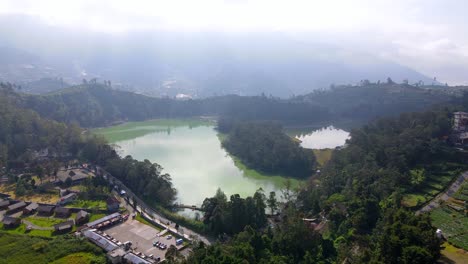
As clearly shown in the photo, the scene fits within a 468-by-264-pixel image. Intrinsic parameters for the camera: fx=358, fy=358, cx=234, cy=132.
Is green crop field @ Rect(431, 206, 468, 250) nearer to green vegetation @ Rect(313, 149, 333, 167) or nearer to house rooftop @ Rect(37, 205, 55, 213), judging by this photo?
green vegetation @ Rect(313, 149, 333, 167)

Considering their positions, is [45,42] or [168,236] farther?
[45,42]

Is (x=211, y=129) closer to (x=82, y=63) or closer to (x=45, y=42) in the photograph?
(x=82, y=63)

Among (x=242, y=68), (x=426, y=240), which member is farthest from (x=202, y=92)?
(x=426, y=240)

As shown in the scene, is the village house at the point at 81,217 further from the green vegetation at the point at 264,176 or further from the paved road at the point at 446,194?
the paved road at the point at 446,194

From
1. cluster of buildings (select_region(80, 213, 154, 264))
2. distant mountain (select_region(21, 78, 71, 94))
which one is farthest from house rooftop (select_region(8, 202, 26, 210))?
distant mountain (select_region(21, 78, 71, 94))

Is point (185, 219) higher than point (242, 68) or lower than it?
lower

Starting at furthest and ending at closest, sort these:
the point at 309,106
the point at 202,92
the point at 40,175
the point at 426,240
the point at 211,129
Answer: the point at 202,92
the point at 309,106
the point at 211,129
the point at 40,175
the point at 426,240

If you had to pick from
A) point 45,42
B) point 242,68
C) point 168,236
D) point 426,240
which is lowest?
point 168,236

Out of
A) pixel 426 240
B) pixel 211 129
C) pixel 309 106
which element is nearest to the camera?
pixel 426 240
